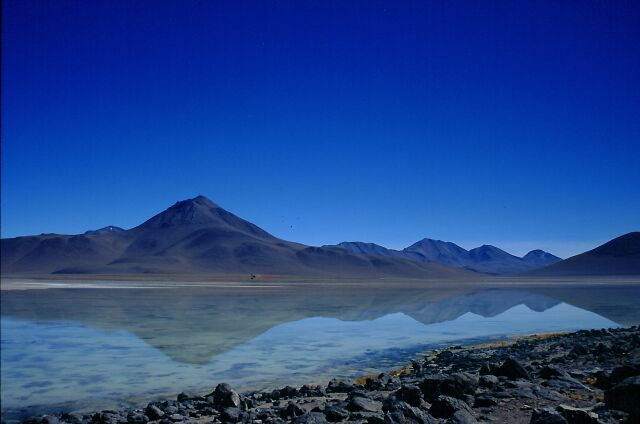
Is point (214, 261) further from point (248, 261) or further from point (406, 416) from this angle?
point (406, 416)

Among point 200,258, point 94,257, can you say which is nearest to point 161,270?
point 200,258

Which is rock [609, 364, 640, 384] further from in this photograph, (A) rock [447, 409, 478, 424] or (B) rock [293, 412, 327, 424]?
(B) rock [293, 412, 327, 424]

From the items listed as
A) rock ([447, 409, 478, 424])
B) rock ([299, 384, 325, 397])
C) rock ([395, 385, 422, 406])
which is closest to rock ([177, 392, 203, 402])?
rock ([299, 384, 325, 397])

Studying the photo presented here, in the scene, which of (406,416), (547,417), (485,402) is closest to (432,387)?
(485,402)

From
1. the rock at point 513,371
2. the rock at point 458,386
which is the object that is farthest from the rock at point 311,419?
the rock at point 513,371

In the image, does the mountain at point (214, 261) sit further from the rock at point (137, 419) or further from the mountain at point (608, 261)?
the rock at point (137, 419)
